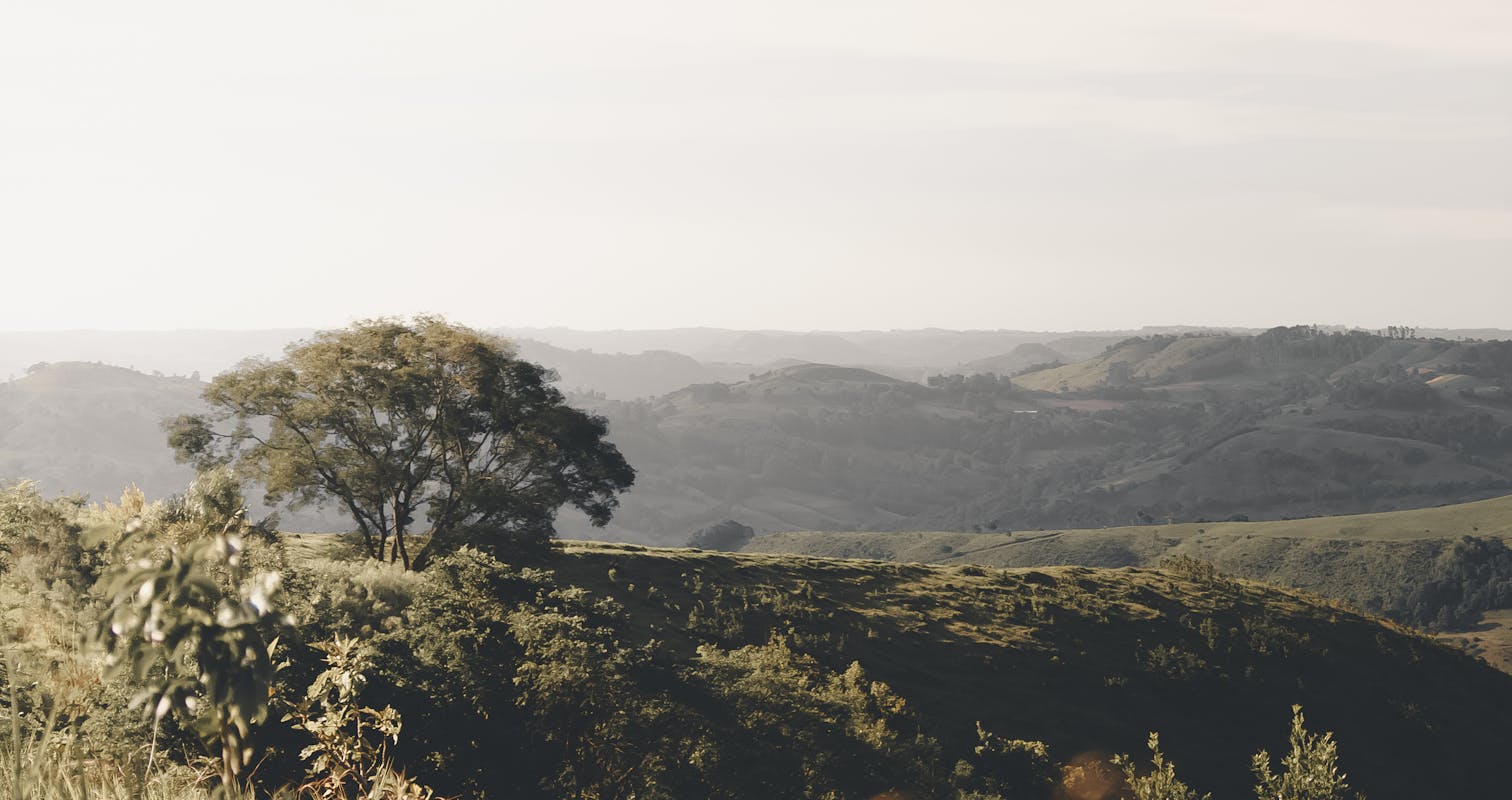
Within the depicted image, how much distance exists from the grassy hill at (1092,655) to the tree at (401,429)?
4.31 meters

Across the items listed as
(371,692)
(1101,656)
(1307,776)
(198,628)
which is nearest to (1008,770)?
(1307,776)

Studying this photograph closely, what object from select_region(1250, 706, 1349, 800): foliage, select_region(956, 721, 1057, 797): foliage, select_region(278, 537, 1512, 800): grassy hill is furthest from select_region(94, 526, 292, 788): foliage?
select_region(278, 537, 1512, 800): grassy hill

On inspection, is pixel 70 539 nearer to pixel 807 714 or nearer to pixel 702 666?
pixel 702 666

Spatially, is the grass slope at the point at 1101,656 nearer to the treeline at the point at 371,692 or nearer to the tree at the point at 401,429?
the tree at the point at 401,429

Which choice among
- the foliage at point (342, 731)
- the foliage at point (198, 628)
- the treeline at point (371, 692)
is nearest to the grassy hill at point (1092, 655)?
the treeline at point (371, 692)

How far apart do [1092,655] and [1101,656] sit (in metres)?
0.62

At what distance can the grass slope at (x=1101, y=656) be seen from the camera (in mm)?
53500

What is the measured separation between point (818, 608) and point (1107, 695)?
16.7 metres

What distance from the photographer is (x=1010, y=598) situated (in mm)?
73625

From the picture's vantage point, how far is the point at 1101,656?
210 ft

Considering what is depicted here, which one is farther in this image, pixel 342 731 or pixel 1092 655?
pixel 1092 655

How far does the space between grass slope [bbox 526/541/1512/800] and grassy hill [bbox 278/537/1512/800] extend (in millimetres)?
159

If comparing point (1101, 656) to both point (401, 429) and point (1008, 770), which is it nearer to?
point (1008, 770)

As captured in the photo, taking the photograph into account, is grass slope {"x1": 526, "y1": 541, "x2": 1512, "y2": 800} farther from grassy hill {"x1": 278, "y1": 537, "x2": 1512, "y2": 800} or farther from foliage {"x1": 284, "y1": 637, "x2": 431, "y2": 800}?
foliage {"x1": 284, "y1": 637, "x2": 431, "y2": 800}
